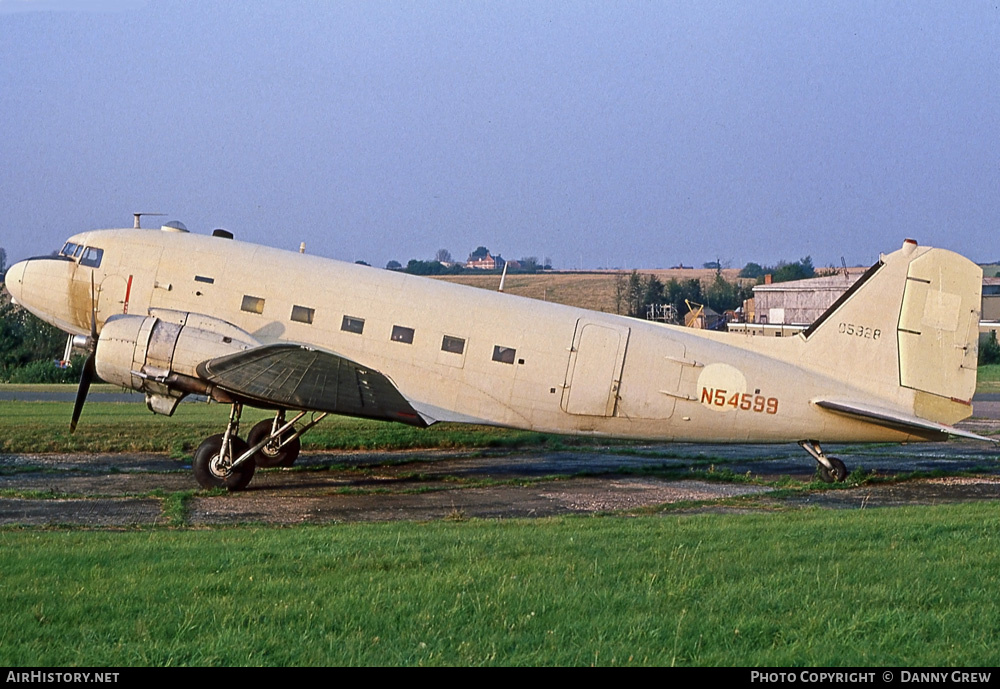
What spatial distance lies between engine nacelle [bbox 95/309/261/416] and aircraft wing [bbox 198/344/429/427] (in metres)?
0.29

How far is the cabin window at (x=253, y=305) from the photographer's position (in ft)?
→ 50.8

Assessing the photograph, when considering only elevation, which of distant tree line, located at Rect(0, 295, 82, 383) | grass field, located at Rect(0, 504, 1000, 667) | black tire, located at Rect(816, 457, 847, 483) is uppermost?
black tire, located at Rect(816, 457, 847, 483)

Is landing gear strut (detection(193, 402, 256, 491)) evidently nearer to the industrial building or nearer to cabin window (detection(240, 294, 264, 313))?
cabin window (detection(240, 294, 264, 313))

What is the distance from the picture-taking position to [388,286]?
51.9 feet

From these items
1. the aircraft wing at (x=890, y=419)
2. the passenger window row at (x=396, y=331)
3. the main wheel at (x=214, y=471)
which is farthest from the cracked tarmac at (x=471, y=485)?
the passenger window row at (x=396, y=331)

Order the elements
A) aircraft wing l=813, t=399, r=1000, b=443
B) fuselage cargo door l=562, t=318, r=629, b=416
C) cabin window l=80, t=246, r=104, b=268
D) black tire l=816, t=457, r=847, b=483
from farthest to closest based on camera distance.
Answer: cabin window l=80, t=246, r=104, b=268
black tire l=816, t=457, r=847, b=483
fuselage cargo door l=562, t=318, r=629, b=416
aircraft wing l=813, t=399, r=1000, b=443

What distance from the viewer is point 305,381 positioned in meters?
14.4

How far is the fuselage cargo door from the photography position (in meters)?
15.6

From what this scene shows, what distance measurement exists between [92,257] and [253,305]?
9.92 feet

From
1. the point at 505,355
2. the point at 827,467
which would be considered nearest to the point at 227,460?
the point at 505,355

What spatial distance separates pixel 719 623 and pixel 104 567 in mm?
5205

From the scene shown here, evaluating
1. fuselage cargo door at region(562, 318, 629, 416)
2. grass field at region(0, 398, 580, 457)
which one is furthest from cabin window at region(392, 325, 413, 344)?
grass field at region(0, 398, 580, 457)

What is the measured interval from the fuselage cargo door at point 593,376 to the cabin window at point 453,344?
1749 mm
